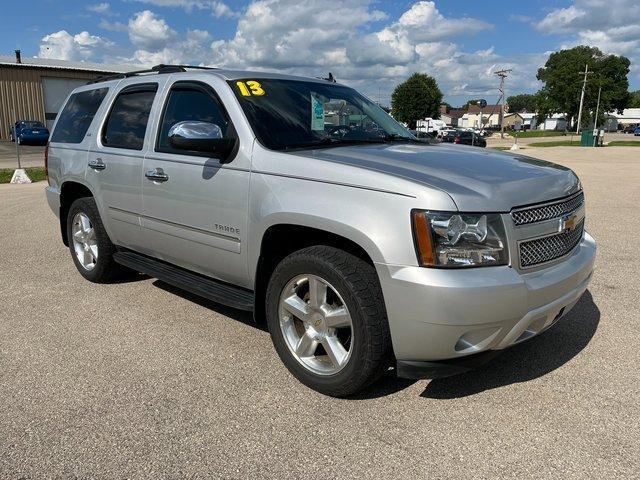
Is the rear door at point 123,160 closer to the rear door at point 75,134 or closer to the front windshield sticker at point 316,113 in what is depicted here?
the rear door at point 75,134

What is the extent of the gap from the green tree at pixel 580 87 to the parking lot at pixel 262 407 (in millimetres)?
91723

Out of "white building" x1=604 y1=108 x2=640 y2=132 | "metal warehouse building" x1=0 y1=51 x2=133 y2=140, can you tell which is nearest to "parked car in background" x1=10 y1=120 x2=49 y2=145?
"metal warehouse building" x1=0 y1=51 x2=133 y2=140

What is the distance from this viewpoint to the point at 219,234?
374 cm

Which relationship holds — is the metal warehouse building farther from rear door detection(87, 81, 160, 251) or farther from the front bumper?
the front bumper

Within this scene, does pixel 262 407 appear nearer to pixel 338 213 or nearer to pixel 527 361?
pixel 338 213

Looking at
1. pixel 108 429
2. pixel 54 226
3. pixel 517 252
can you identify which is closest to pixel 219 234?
pixel 108 429

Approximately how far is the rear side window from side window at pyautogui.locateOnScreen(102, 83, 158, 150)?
38 cm

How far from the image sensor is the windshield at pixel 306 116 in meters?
3.69

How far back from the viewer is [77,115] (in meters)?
5.54

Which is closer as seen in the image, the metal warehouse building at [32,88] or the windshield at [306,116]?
the windshield at [306,116]

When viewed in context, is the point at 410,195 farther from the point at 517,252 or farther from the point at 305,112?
the point at 305,112

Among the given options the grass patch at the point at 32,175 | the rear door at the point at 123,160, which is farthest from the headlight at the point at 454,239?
the grass patch at the point at 32,175

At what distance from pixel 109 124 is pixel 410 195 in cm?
331

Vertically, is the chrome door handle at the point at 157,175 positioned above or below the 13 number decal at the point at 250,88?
below
